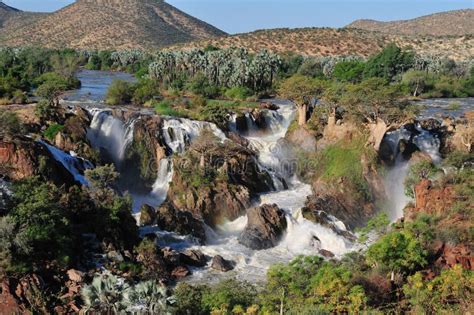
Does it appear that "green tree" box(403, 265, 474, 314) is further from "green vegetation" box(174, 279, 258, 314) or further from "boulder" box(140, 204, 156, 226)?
"boulder" box(140, 204, 156, 226)

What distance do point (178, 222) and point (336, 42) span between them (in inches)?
4731

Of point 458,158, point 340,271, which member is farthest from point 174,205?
point 458,158

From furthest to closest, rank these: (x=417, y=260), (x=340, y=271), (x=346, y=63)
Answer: (x=346, y=63), (x=417, y=260), (x=340, y=271)

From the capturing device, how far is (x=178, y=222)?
34.8 meters

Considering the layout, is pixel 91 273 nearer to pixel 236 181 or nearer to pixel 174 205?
pixel 174 205

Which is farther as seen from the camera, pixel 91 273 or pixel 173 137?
pixel 173 137

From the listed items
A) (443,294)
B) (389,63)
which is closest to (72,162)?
(443,294)

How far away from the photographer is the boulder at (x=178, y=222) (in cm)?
3459

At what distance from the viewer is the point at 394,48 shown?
101m

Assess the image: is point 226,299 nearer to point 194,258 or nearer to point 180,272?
point 180,272

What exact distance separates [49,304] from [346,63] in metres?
82.1

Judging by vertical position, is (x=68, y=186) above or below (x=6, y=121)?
below

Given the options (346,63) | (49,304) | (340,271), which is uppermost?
(346,63)

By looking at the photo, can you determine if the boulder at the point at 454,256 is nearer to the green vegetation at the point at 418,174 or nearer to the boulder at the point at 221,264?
the green vegetation at the point at 418,174
